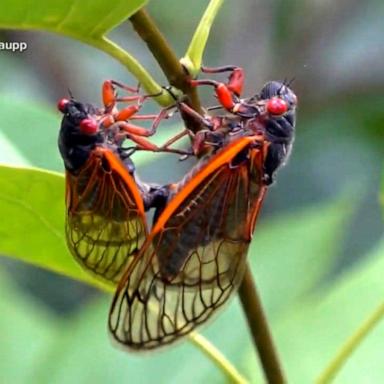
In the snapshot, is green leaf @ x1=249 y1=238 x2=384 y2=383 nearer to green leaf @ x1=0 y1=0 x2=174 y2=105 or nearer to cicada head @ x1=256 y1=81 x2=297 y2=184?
cicada head @ x1=256 y1=81 x2=297 y2=184

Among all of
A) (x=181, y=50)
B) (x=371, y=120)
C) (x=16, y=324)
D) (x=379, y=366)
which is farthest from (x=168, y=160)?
(x=379, y=366)

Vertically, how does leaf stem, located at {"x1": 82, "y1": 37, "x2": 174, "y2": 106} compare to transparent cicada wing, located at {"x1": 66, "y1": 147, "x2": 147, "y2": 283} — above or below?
above

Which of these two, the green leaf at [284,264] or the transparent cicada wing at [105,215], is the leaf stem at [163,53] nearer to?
the transparent cicada wing at [105,215]

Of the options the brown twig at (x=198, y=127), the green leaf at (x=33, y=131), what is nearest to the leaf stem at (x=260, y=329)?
the brown twig at (x=198, y=127)

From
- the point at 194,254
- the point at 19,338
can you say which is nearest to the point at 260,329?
the point at 194,254

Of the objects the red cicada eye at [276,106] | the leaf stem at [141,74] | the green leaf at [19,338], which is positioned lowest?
the green leaf at [19,338]

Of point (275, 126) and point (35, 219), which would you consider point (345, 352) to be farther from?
point (35, 219)

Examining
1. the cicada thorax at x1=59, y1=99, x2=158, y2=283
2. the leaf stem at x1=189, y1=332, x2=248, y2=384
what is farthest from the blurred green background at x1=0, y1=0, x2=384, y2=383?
the cicada thorax at x1=59, y1=99, x2=158, y2=283
